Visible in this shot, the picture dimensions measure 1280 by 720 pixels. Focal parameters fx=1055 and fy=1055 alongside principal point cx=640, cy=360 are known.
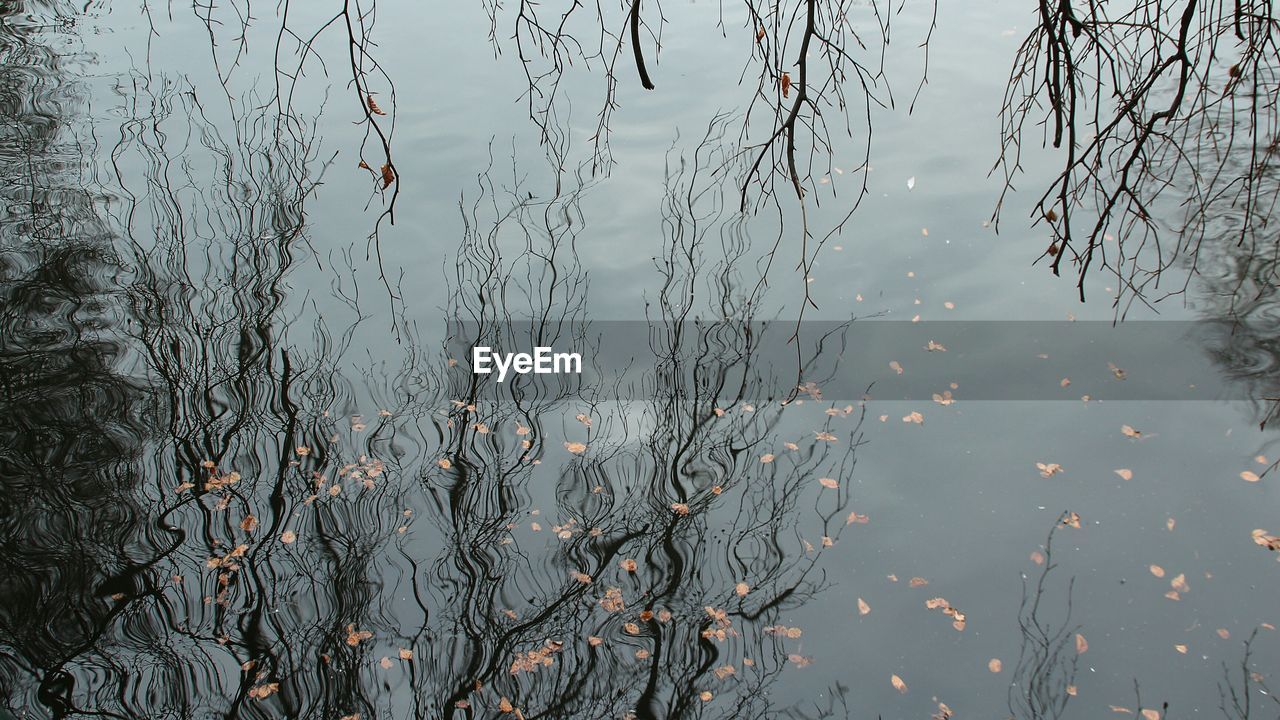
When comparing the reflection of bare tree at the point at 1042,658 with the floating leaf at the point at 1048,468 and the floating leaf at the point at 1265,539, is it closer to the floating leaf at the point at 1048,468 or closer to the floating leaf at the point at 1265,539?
the floating leaf at the point at 1048,468

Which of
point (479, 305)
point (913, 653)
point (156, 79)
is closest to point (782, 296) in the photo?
point (479, 305)

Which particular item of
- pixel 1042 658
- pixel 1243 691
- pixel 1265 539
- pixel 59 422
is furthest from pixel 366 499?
pixel 1265 539

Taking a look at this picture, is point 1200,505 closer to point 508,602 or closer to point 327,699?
point 508,602

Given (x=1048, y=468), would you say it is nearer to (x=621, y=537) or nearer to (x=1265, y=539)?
(x=1265, y=539)

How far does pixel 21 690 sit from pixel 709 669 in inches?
82.6

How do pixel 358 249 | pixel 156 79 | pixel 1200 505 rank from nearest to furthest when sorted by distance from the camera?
pixel 1200 505 < pixel 358 249 < pixel 156 79

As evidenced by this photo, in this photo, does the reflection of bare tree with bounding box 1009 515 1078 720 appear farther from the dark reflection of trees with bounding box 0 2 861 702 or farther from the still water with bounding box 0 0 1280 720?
the dark reflection of trees with bounding box 0 2 861 702

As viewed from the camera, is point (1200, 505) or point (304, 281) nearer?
point (1200, 505)

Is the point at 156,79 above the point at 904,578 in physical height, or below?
above

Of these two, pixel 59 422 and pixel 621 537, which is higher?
pixel 59 422

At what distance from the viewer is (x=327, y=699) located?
3.18 m

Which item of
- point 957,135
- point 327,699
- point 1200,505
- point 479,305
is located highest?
point 957,135

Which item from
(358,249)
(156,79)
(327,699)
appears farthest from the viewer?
(156,79)

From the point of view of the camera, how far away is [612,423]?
429cm
